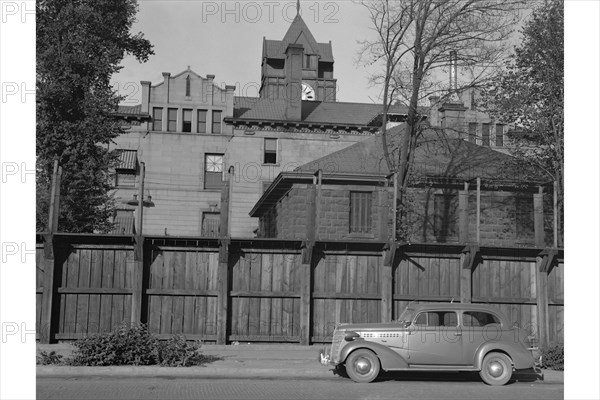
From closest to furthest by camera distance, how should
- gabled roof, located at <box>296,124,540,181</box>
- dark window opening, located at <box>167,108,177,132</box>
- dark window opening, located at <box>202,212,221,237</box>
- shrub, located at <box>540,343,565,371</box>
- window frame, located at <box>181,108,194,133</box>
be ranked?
shrub, located at <box>540,343,565,371</box>, gabled roof, located at <box>296,124,540,181</box>, dark window opening, located at <box>202,212,221,237</box>, dark window opening, located at <box>167,108,177,132</box>, window frame, located at <box>181,108,194,133</box>

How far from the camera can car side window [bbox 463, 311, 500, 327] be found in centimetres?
1570

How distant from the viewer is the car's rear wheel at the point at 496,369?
598 inches

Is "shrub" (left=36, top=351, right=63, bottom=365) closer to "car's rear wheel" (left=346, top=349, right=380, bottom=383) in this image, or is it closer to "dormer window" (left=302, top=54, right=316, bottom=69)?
"car's rear wheel" (left=346, top=349, right=380, bottom=383)

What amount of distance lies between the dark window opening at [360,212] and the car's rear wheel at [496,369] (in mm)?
17536

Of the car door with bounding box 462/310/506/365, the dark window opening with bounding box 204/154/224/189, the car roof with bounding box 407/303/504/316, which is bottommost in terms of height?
the car door with bounding box 462/310/506/365

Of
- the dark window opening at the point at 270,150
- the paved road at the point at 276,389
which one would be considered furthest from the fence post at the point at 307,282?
the dark window opening at the point at 270,150

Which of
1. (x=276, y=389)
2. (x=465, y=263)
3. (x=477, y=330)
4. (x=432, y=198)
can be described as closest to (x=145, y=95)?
(x=432, y=198)

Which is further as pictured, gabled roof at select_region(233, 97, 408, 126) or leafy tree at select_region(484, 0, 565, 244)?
gabled roof at select_region(233, 97, 408, 126)

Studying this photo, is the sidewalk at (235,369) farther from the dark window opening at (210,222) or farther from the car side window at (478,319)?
the dark window opening at (210,222)

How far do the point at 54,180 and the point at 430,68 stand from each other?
1412 cm

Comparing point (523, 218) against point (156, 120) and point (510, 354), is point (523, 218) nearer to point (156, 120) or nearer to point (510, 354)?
point (510, 354)

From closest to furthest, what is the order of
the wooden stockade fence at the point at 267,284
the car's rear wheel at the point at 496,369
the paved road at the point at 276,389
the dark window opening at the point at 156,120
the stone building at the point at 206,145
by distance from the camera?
the paved road at the point at 276,389 → the car's rear wheel at the point at 496,369 → the wooden stockade fence at the point at 267,284 → the stone building at the point at 206,145 → the dark window opening at the point at 156,120

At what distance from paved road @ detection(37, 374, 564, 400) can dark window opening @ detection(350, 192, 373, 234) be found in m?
17.0

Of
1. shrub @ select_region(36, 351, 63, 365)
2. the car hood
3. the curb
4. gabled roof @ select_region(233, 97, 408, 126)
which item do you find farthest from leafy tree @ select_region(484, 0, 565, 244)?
gabled roof @ select_region(233, 97, 408, 126)
